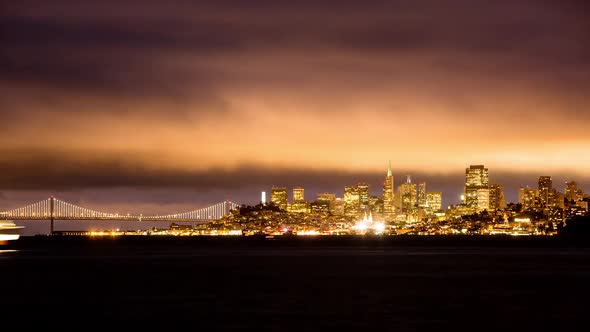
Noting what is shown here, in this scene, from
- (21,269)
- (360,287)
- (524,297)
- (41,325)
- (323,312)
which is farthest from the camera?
(21,269)

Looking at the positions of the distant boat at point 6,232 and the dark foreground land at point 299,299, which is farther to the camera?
the distant boat at point 6,232

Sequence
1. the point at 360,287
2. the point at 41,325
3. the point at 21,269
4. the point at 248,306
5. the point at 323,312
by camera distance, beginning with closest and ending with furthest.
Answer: the point at 41,325 → the point at 323,312 → the point at 248,306 → the point at 360,287 → the point at 21,269

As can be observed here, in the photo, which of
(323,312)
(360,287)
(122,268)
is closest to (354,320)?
(323,312)

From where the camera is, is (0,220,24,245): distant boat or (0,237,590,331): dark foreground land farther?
(0,220,24,245): distant boat

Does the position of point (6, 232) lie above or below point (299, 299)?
above

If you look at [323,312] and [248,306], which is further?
[248,306]

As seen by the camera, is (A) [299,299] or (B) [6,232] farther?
(B) [6,232]

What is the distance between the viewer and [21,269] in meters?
80.4

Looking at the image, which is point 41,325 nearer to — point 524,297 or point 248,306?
point 248,306

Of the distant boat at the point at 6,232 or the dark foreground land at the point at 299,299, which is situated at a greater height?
the distant boat at the point at 6,232

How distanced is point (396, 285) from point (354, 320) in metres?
21.7

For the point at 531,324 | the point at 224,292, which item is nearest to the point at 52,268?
the point at 224,292

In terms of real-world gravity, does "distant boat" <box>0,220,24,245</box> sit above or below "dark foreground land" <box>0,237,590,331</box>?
above

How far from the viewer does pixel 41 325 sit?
40.1 metres
